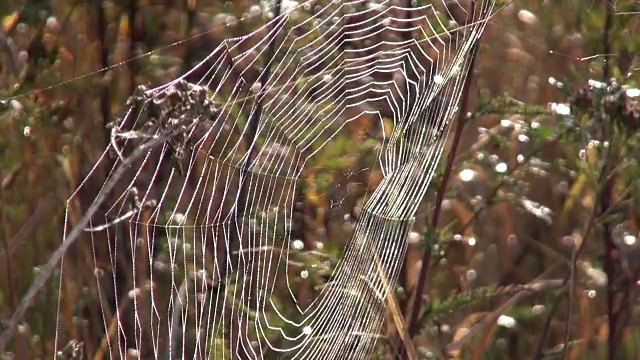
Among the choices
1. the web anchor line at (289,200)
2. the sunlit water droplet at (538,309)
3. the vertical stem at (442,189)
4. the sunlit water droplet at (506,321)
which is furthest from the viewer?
the sunlit water droplet at (538,309)

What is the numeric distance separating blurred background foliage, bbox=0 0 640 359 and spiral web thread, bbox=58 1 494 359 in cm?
5

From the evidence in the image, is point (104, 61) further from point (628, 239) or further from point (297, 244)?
point (628, 239)

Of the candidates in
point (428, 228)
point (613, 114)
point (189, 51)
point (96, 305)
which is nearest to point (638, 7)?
point (613, 114)

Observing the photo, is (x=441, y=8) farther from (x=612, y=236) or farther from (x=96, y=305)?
(x=96, y=305)

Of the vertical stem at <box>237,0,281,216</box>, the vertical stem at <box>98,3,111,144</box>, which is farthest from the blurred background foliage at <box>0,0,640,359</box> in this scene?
the vertical stem at <box>237,0,281,216</box>

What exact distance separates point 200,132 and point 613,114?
63cm

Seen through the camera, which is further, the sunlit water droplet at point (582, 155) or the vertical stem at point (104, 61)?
the vertical stem at point (104, 61)

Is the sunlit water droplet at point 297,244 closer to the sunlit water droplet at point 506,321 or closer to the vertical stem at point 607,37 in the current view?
the sunlit water droplet at point 506,321

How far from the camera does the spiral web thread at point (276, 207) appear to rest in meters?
1.94

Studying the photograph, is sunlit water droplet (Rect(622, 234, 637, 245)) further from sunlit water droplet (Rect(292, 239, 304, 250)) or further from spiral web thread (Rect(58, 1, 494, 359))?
sunlit water droplet (Rect(292, 239, 304, 250))

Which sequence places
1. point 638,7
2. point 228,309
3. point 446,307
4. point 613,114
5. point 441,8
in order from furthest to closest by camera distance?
point 441,8, point 228,309, point 638,7, point 446,307, point 613,114

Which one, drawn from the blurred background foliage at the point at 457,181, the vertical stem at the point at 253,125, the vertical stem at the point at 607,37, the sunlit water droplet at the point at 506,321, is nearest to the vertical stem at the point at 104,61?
the blurred background foliage at the point at 457,181

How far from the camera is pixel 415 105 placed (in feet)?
7.26

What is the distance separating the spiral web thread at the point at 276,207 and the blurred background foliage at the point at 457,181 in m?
0.05
